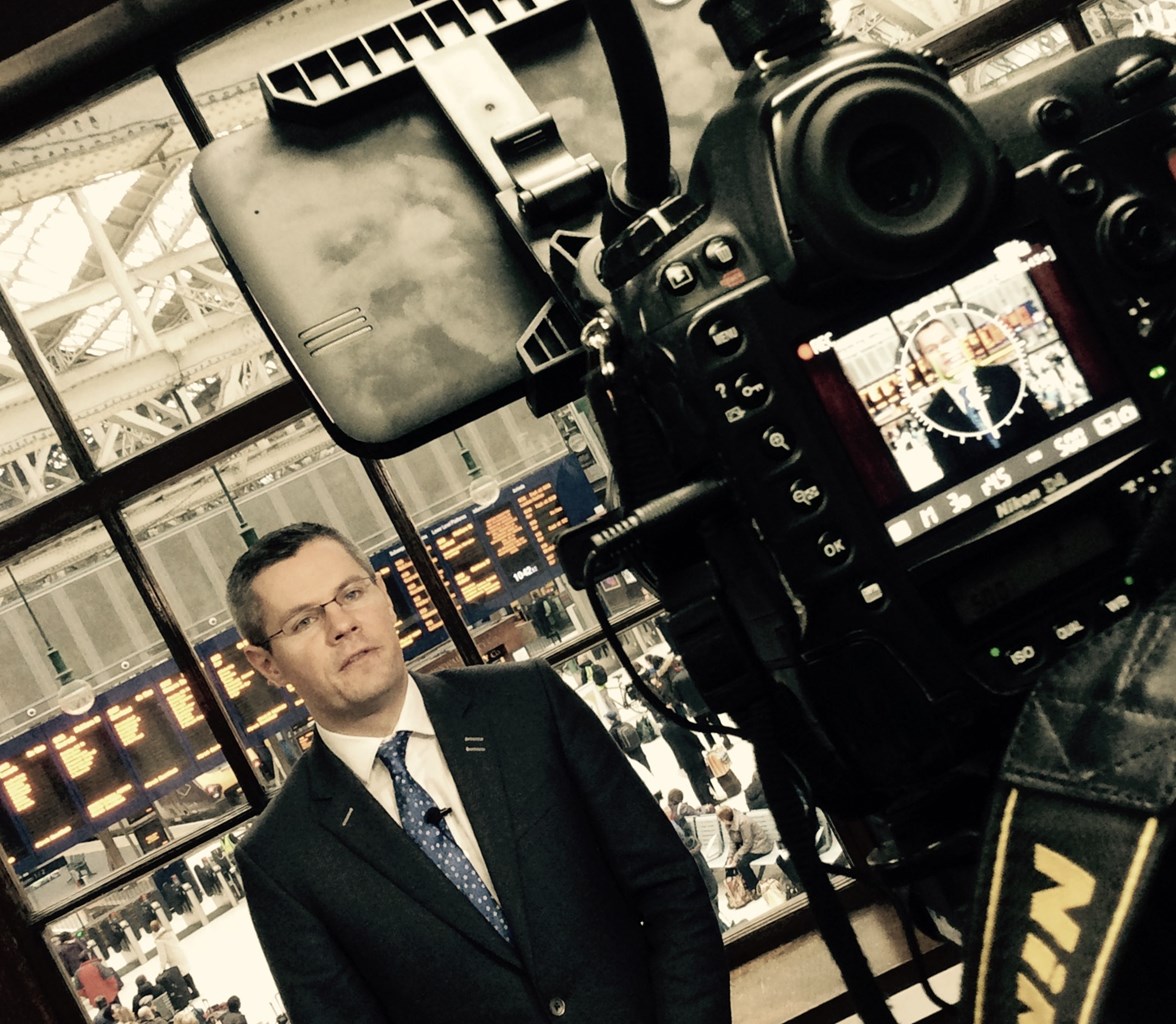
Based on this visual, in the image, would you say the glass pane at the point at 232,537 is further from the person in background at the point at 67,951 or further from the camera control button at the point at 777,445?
the camera control button at the point at 777,445

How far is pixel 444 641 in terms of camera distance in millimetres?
1835

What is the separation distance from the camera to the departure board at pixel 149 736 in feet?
7.14

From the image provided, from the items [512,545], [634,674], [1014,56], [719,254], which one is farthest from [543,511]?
[719,254]

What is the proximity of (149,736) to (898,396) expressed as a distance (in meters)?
2.41

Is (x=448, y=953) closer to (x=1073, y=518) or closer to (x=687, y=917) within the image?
(x=687, y=917)

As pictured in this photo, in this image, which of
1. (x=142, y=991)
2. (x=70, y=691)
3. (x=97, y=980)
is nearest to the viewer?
(x=70, y=691)

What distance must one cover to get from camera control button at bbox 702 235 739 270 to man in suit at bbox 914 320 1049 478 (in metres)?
0.13

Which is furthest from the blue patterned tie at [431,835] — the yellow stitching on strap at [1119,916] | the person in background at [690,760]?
the person in background at [690,760]

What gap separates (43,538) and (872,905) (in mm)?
1738

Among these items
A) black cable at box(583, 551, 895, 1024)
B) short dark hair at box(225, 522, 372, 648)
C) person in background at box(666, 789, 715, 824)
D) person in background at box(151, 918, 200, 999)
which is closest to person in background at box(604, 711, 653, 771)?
person in background at box(666, 789, 715, 824)

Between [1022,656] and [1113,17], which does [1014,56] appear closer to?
[1113,17]

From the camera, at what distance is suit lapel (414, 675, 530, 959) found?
96cm

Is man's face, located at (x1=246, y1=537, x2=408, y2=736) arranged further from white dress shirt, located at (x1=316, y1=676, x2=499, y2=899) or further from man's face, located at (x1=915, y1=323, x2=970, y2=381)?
man's face, located at (x1=915, y1=323, x2=970, y2=381)

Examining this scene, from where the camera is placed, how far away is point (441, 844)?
995 mm
